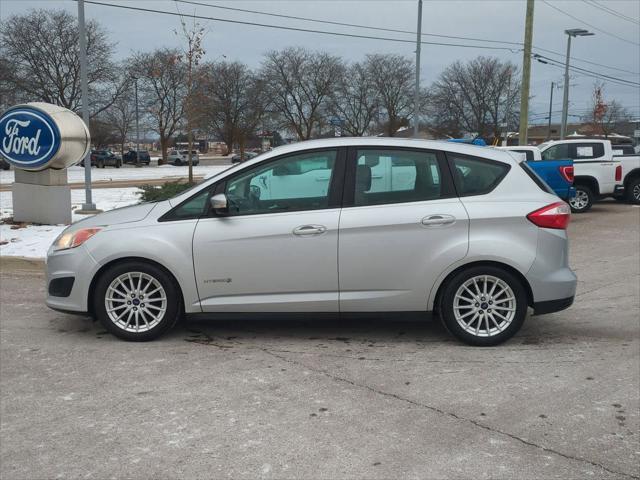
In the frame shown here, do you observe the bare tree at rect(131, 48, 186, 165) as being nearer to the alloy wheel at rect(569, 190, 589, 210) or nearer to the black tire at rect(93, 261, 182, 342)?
the alloy wheel at rect(569, 190, 589, 210)

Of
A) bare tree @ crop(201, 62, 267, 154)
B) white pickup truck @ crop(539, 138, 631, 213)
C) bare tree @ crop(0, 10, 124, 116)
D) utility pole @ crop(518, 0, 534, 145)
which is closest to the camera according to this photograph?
white pickup truck @ crop(539, 138, 631, 213)

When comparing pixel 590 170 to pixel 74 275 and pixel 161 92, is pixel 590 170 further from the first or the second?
pixel 161 92

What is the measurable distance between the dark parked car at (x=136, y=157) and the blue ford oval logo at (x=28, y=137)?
5134 centimetres

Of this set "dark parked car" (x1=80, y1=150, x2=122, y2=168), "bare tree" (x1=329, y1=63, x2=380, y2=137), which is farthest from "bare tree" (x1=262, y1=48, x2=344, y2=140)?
"dark parked car" (x1=80, y1=150, x2=122, y2=168)

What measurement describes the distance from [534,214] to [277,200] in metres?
2.06

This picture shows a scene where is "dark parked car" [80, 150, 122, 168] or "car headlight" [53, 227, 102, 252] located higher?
"dark parked car" [80, 150, 122, 168]

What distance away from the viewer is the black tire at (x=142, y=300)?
535 cm

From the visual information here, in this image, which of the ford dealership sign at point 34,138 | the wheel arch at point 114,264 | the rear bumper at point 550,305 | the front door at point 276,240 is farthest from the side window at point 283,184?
the ford dealership sign at point 34,138

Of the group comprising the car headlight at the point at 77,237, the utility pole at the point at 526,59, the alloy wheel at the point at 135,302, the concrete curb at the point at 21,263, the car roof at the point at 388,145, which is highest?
the utility pole at the point at 526,59

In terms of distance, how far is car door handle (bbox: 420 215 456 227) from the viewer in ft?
17.2

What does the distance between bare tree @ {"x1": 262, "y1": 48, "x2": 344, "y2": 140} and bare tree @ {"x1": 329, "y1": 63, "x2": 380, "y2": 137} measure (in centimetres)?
119

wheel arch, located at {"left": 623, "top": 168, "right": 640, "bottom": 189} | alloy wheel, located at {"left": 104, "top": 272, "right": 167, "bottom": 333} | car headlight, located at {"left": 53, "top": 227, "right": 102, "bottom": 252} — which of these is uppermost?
wheel arch, located at {"left": 623, "top": 168, "right": 640, "bottom": 189}

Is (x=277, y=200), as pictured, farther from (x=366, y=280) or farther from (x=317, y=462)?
(x=317, y=462)

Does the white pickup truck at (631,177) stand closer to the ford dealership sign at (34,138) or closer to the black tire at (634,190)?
the black tire at (634,190)
